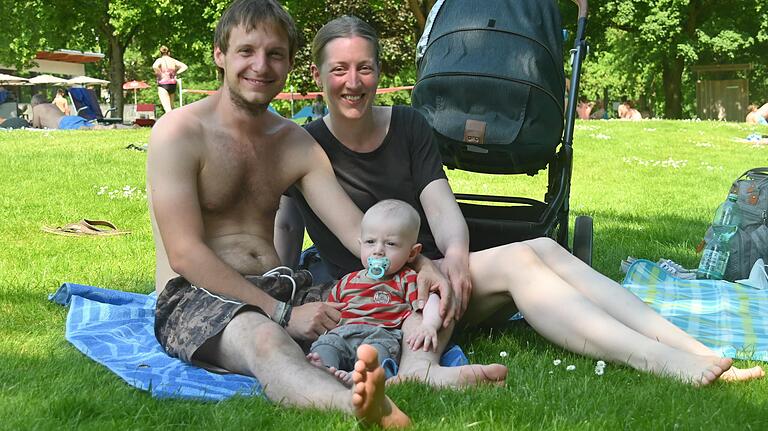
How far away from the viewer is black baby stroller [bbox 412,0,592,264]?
472 cm

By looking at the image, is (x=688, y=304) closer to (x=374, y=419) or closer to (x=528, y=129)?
(x=528, y=129)

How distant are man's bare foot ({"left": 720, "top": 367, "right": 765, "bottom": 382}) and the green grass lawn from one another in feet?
0.13

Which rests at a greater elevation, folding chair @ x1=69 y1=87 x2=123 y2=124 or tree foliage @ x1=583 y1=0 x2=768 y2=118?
tree foliage @ x1=583 y1=0 x2=768 y2=118

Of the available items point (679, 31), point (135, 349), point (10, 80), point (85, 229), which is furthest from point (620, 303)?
point (10, 80)

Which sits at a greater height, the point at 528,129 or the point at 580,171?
the point at 528,129

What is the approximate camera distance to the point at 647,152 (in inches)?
601

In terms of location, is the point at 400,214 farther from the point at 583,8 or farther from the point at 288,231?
the point at 583,8

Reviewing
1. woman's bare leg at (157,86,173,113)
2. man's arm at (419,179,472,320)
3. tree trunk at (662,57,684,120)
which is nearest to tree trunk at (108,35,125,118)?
woman's bare leg at (157,86,173,113)

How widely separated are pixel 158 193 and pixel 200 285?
0.36m

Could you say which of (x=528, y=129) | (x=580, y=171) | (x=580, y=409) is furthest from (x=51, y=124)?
(x=580, y=409)

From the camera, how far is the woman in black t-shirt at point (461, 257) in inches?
127

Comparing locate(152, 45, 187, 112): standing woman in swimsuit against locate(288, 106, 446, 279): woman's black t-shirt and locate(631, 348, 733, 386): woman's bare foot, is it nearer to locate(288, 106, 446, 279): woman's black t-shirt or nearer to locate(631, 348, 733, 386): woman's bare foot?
locate(288, 106, 446, 279): woman's black t-shirt

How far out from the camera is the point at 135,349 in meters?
3.63

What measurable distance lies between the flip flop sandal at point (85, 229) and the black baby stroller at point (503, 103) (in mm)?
3204
